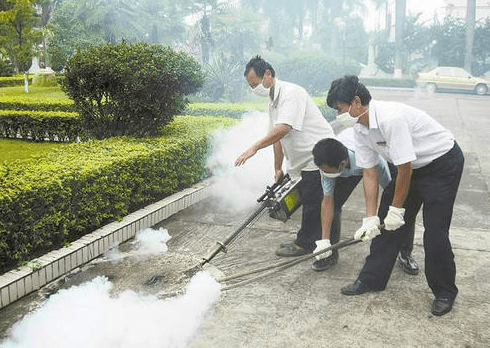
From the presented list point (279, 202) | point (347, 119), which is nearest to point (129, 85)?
point (279, 202)

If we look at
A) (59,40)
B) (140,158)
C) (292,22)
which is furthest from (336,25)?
(140,158)

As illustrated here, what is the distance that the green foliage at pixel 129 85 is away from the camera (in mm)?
6434

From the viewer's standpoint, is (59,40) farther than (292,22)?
No

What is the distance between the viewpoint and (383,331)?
3410mm

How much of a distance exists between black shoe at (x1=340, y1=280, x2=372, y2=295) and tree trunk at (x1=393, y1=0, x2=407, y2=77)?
117 feet

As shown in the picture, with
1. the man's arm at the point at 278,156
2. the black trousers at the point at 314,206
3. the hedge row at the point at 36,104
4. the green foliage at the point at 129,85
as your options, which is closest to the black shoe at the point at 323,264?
the black trousers at the point at 314,206

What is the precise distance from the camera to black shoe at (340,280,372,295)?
155 inches

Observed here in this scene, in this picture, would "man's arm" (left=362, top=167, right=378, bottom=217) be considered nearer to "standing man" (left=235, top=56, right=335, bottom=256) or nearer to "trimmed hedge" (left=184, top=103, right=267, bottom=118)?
"standing man" (left=235, top=56, right=335, bottom=256)

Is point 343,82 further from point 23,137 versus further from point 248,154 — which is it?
point 23,137

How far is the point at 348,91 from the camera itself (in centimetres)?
350

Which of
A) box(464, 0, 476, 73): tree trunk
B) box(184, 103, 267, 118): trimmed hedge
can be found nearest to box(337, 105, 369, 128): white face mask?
box(184, 103, 267, 118): trimmed hedge

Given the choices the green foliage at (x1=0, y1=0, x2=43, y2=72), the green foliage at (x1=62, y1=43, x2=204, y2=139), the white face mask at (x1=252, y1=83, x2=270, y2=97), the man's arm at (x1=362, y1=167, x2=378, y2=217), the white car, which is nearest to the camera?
the man's arm at (x1=362, y1=167, x2=378, y2=217)

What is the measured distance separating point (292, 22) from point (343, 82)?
49.8 meters

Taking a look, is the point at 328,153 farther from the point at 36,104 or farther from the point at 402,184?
the point at 36,104
